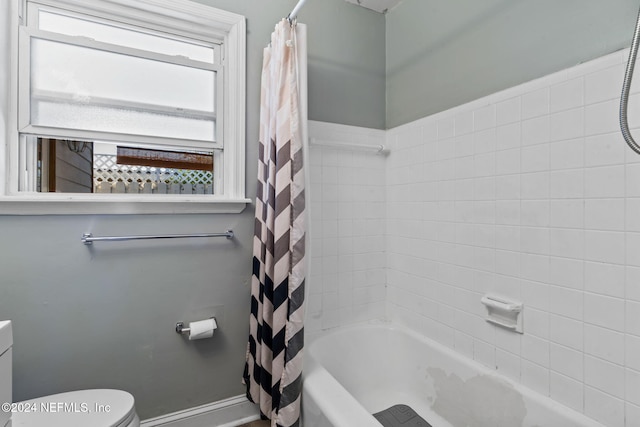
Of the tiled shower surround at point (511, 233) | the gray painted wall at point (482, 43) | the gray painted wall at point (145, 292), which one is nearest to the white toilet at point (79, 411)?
the gray painted wall at point (145, 292)

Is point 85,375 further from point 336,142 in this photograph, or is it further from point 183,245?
point 336,142

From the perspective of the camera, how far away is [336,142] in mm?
1829

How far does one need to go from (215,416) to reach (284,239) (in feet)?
3.49

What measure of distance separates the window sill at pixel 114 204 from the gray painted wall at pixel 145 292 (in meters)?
0.04

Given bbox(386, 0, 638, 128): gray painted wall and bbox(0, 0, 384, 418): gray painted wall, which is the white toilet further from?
bbox(386, 0, 638, 128): gray painted wall

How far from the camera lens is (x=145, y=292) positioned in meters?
1.45

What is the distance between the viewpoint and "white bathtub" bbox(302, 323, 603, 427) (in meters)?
1.15

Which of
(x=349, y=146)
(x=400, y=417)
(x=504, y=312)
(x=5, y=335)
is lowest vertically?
(x=400, y=417)

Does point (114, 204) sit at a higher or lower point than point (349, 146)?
lower

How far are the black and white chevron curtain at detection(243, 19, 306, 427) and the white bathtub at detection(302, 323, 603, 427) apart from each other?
0.12 metres

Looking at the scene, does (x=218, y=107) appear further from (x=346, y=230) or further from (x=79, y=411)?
(x=79, y=411)

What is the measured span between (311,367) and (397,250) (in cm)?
90

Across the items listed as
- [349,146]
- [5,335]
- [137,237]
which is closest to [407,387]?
[349,146]

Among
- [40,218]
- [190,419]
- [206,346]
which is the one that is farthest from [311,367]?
[40,218]
